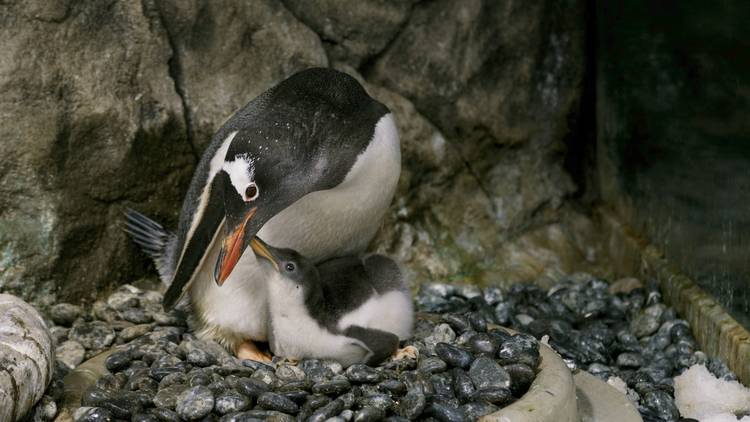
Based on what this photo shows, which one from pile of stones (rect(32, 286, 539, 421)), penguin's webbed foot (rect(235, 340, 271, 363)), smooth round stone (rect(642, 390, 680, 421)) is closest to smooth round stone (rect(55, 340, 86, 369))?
pile of stones (rect(32, 286, 539, 421))

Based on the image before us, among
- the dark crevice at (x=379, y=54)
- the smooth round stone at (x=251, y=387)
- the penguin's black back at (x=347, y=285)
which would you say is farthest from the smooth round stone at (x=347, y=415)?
the dark crevice at (x=379, y=54)

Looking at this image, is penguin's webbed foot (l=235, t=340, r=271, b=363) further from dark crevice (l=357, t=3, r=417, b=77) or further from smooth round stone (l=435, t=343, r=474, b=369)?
dark crevice (l=357, t=3, r=417, b=77)

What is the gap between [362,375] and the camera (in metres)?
3.02

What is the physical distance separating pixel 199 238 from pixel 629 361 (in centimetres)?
173

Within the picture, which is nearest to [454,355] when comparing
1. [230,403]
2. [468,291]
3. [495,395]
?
[495,395]

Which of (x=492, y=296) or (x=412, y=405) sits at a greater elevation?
(x=412, y=405)

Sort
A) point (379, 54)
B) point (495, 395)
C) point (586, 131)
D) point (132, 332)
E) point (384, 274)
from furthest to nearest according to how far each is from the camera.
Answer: point (586, 131) < point (379, 54) < point (132, 332) < point (384, 274) < point (495, 395)

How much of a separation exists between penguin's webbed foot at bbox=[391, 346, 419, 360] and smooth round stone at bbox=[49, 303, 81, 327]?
146cm

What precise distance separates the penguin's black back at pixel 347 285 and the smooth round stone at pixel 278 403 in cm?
43

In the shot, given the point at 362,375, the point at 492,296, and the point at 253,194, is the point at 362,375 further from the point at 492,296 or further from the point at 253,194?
the point at 492,296

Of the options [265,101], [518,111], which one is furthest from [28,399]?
[518,111]

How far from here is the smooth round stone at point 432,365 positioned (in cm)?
312

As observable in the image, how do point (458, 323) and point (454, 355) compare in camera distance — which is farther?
point (458, 323)

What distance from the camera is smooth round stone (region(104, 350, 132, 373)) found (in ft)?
10.7
